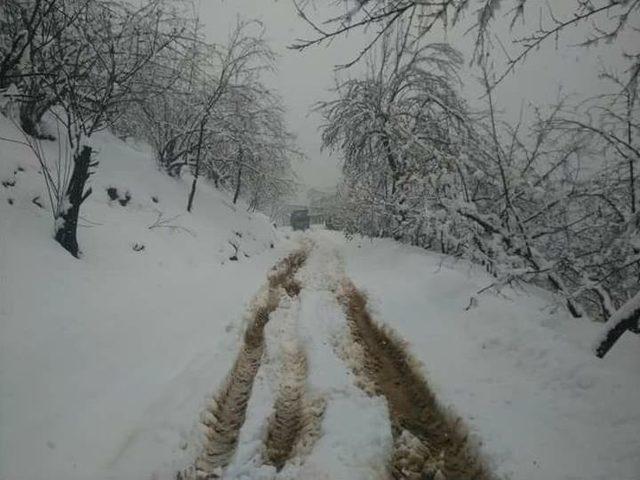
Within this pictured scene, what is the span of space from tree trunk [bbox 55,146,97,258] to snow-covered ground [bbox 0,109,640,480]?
0.75 feet

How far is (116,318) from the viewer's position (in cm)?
625

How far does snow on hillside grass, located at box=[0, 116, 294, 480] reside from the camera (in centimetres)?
385

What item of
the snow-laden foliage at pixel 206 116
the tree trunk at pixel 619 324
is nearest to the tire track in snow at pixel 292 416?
the tree trunk at pixel 619 324

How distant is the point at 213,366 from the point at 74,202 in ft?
12.4

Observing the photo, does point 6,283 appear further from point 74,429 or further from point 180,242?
point 180,242

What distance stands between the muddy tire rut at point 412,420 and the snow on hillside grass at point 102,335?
2174mm

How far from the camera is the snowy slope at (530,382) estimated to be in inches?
151

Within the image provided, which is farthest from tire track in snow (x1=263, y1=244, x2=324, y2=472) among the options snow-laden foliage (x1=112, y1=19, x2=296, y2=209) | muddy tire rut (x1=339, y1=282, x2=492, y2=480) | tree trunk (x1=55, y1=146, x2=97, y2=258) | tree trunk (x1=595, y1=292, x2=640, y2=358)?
snow-laden foliage (x1=112, y1=19, x2=296, y2=209)

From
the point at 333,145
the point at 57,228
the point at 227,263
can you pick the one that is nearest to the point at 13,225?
the point at 57,228

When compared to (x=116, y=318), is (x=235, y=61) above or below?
above

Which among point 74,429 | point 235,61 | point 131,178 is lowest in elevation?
→ point 74,429

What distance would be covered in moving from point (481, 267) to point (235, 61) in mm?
11128

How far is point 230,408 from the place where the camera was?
5.03 meters

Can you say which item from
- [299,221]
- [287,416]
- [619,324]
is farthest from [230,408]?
[299,221]
